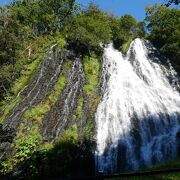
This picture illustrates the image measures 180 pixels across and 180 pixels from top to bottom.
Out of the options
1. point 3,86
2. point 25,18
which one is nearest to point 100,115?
point 3,86

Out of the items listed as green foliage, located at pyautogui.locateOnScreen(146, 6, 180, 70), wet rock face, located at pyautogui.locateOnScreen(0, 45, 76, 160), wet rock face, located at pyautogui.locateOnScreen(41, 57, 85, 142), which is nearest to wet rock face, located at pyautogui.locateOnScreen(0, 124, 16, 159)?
wet rock face, located at pyautogui.locateOnScreen(0, 45, 76, 160)

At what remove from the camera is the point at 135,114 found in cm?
2633

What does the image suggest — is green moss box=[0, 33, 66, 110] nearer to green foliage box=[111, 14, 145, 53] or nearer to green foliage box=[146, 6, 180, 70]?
green foliage box=[111, 14, 145, 53]

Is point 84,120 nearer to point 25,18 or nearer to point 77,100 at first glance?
point 77,100

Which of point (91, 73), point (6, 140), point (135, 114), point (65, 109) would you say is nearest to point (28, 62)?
point (91, 73)

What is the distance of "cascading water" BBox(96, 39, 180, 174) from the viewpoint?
870 inches

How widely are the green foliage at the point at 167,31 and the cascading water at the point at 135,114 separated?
6.34 feet

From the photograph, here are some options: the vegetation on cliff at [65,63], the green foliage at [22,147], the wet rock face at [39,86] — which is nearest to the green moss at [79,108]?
the vegetation on cliff at [65,63]

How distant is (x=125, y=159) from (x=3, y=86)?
42.2 ft

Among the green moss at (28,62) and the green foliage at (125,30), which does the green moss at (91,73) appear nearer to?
the green moss at (28,62)

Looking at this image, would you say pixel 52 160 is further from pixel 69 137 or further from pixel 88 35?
pixel 88 35

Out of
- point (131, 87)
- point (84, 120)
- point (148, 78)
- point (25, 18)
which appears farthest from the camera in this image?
point (25, 18)

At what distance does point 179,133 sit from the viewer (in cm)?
2388

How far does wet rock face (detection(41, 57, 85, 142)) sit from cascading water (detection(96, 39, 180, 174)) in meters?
2.16
